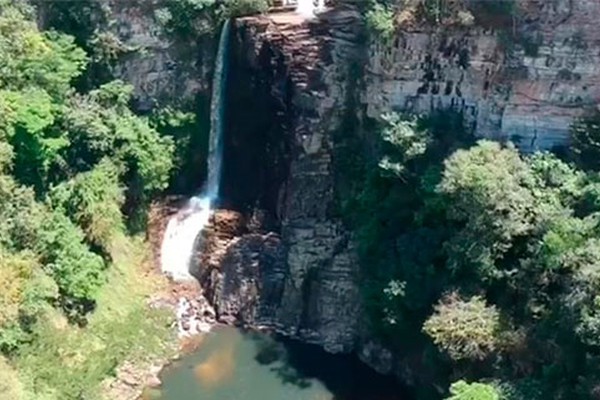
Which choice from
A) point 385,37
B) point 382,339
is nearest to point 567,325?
point 382,339

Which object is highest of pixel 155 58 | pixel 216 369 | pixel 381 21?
pixel 381 21

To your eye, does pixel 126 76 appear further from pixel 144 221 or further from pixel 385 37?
pixel 385 37

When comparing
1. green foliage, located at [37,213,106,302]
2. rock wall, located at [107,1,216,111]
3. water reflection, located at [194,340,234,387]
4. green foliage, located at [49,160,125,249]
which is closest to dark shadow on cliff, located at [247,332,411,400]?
water reflection, located at [194,340,234,387]

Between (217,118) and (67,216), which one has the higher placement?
(217,118)

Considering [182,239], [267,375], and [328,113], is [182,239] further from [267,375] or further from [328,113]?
[328,113]

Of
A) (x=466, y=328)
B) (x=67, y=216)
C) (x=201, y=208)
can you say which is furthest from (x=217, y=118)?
(x=466, y=328)

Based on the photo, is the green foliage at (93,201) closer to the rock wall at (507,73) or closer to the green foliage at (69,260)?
the green foliage at (69,260)
